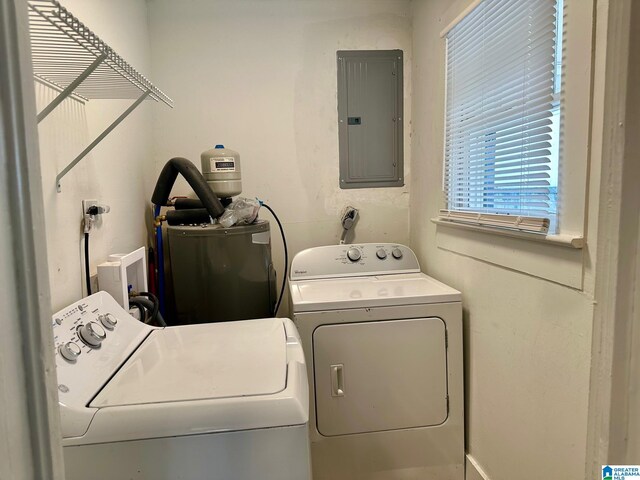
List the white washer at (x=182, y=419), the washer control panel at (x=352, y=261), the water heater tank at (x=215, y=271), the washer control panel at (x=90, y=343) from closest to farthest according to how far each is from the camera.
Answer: the white washer at (x=182, y=419) < the washer control panel at (x=90, y=343) < the water heater tank at (x=215, y=271) < the washer control panel at (x=352, y=261)

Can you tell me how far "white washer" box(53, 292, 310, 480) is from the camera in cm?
88

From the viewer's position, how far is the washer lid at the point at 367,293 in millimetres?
1696

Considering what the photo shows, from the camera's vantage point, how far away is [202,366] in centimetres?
110

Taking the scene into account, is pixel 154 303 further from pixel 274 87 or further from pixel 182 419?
pixel 274 87

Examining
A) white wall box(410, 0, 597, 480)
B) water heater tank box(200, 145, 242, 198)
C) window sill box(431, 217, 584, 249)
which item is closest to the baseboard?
white wall box(410, 0, 597, 480)

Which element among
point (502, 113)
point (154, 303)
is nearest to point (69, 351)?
point (154, 303)

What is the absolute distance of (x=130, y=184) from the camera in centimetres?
195

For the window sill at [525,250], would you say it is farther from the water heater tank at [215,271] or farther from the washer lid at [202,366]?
the water heater tank at [215,271]

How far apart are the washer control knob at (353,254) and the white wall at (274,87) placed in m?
0.29

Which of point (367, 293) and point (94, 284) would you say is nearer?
point (94, 284)

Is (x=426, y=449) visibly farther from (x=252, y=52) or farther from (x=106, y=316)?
(x=252, y=52)
